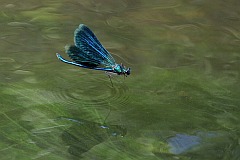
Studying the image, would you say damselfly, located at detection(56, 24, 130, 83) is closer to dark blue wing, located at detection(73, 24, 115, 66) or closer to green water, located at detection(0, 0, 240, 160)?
dark blue wing, located at detection(73, 24, 115, 66)

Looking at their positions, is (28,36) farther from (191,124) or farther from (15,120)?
(191,124)

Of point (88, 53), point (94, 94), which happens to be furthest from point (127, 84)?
point (88, 53)

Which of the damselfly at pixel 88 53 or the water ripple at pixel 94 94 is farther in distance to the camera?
the water ripple at pixel 94 94

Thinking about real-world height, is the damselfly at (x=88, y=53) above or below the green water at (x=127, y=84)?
above

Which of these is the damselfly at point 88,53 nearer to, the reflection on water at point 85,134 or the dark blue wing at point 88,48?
the dark blue wing at point 88,48

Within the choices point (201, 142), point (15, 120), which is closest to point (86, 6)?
point (15, 120)

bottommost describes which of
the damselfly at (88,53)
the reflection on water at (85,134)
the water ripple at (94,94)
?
the reflection on water at (85,134)

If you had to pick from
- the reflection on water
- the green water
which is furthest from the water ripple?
the reflection on water

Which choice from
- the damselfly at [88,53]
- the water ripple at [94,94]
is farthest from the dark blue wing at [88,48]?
the water ripple at [94,94]
